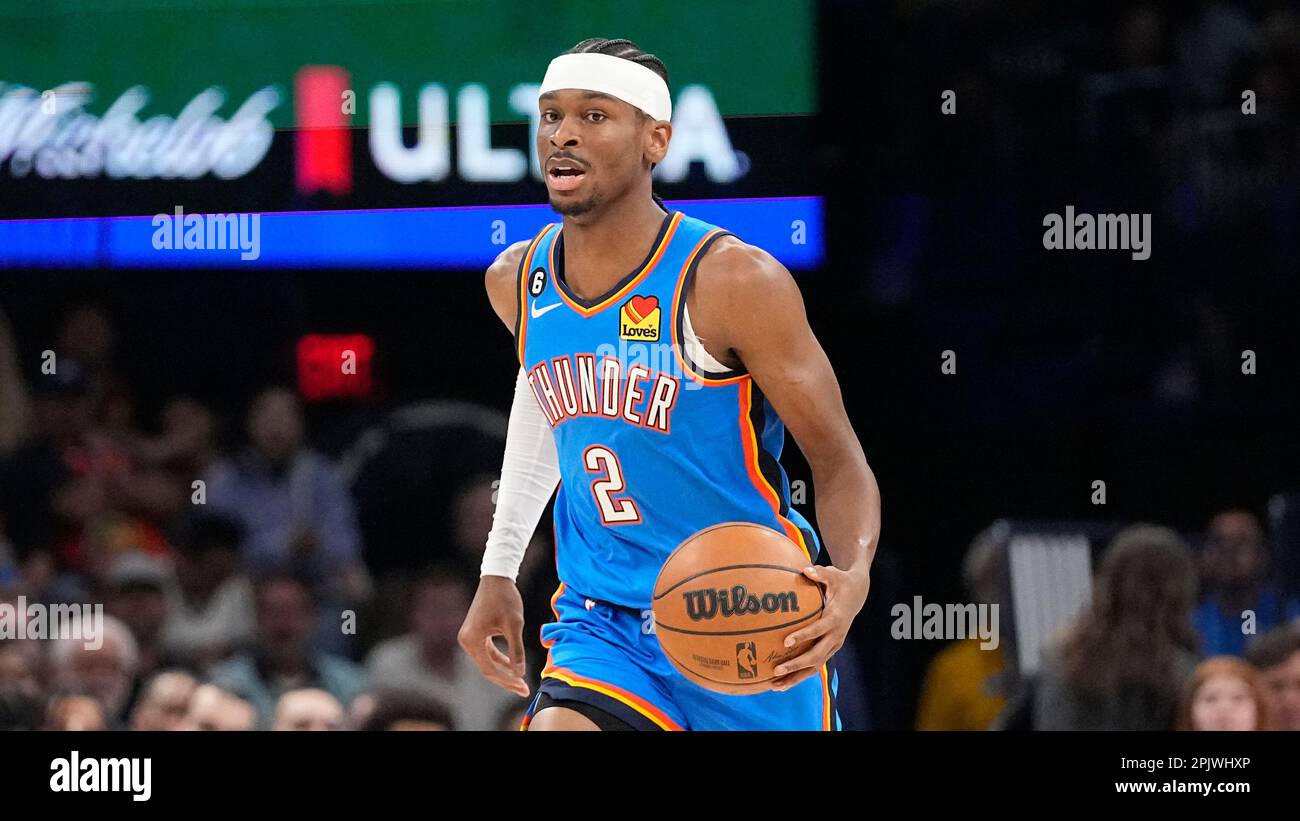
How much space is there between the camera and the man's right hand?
4484 mm

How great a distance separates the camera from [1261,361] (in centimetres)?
551

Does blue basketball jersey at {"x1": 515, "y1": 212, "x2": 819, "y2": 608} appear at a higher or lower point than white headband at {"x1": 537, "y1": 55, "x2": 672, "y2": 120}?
lower

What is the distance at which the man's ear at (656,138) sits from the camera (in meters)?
4.43

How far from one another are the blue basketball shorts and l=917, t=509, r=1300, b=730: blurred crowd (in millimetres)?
1541

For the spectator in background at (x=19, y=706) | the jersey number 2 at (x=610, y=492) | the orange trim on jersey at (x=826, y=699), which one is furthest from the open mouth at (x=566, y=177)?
the spectator in background at (x=19, y=706)

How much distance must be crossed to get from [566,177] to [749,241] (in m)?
1.28

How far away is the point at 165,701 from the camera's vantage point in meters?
5.62

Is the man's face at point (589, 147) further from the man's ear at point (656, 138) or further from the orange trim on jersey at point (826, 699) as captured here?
the orange trim on jersey at point (826, 699)

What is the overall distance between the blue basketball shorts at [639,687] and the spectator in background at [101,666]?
2034mm
